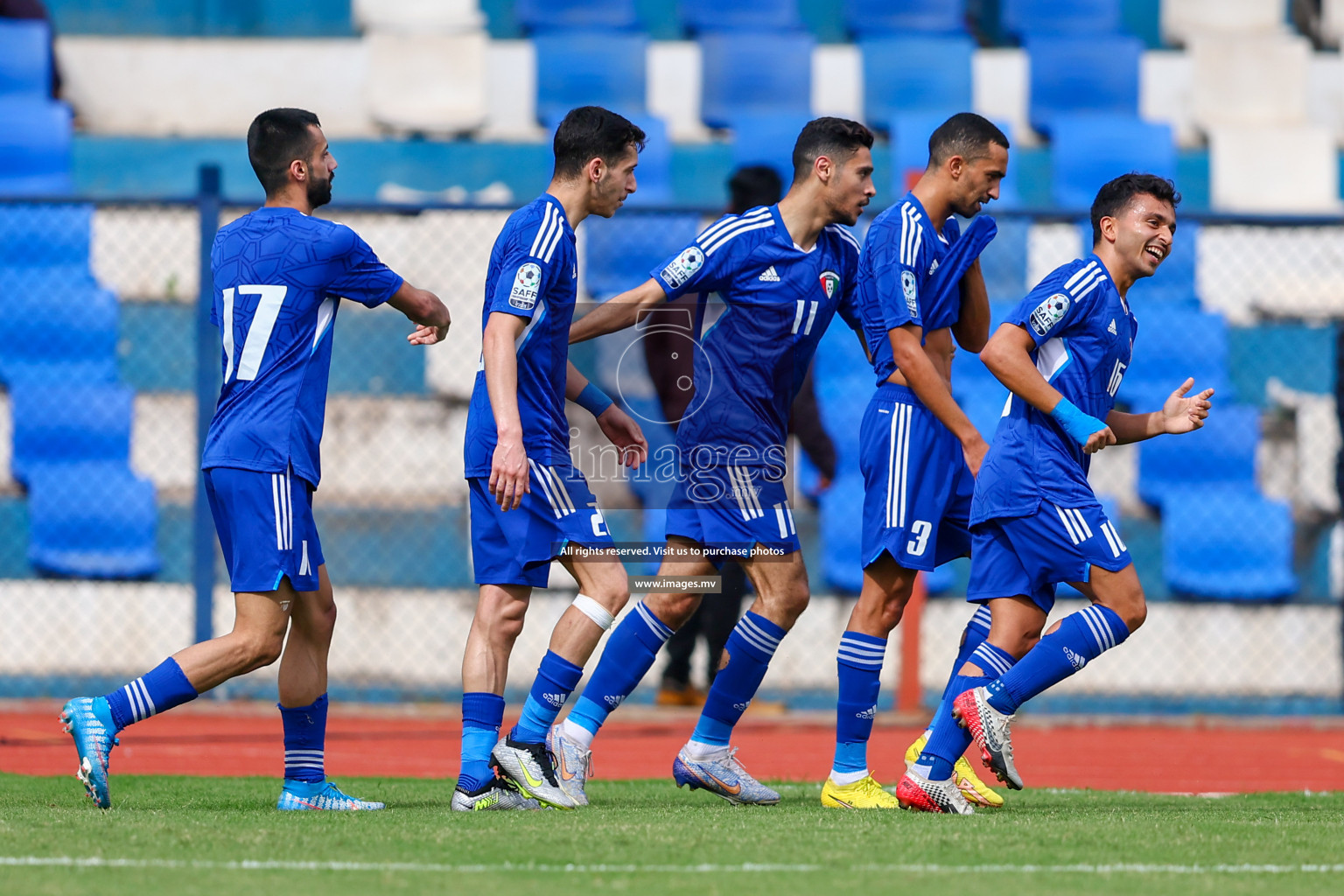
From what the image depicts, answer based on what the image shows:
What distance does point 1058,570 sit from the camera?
4.91m

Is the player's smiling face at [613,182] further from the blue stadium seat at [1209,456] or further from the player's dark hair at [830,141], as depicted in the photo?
the blue stadium seat at [1209,456]

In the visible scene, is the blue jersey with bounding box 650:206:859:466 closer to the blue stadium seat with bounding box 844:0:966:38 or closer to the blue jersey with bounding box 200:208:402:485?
the blue jersey with bounding box 200:208:402:485

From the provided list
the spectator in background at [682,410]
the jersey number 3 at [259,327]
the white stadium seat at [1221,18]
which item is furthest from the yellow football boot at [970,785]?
the white stadium seat at [1221,18]

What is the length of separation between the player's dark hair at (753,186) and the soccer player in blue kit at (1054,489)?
11.2 ft

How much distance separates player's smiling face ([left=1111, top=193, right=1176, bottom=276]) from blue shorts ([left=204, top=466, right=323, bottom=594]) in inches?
105

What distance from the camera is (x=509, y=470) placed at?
15.6ft

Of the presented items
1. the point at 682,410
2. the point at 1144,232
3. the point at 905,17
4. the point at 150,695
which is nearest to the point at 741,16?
the point at 905,17

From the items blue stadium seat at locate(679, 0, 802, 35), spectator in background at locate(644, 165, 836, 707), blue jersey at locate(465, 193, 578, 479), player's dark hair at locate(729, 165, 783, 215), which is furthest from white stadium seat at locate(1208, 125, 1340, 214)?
blue jersey at locate(465, 193, 578, 479)

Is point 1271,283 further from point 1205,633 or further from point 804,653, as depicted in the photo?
point 804,653

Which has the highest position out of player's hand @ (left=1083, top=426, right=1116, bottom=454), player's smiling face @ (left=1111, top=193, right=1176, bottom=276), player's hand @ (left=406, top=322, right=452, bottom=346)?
player's smiling face @ (left=1111, top=193, right=1176, bottom=276)

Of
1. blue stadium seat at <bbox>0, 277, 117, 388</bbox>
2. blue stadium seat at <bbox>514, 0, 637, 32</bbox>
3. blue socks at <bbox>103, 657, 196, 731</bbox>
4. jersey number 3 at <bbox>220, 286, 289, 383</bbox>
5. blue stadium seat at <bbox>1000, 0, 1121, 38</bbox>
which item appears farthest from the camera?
blue stadium seat at <bbox>1000, 0, 1121, 38</bbox>

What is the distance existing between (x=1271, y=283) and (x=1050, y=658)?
7.47 m

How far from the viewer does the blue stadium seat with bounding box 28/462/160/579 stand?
9.83 metres

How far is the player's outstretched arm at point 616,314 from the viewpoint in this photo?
209 inches
